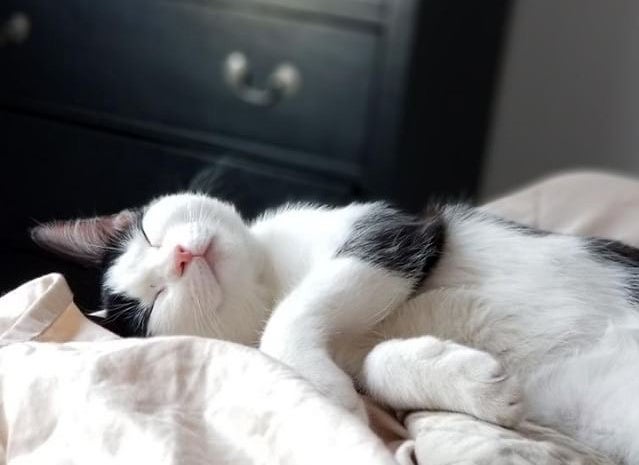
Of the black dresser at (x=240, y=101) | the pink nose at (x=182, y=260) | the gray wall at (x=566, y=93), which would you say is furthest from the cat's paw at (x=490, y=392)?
the gray wall at (x=566, y=93)

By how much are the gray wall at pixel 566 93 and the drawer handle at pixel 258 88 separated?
631 mm

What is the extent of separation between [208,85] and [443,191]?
0.55 metres

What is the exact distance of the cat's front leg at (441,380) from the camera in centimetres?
77

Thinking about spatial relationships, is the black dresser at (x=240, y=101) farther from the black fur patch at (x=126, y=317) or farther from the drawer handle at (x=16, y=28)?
the black fur patch at (x=126, y=317)

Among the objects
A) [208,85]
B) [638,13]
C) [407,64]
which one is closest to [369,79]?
[407,64]

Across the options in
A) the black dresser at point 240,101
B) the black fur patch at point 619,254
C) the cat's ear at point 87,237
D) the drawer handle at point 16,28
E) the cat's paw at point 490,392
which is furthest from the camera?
the drawer handle at point 16,28

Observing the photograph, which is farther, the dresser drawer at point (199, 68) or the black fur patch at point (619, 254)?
the dresser drawer at point (199, 68)

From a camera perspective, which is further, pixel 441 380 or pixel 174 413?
pixel 441 380

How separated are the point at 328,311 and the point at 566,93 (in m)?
1.48

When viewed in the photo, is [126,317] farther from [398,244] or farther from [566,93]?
[566,93]

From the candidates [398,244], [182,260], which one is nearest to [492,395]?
[398,244]

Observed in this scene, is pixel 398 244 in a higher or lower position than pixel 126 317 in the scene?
higher

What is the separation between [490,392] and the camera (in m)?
0.77

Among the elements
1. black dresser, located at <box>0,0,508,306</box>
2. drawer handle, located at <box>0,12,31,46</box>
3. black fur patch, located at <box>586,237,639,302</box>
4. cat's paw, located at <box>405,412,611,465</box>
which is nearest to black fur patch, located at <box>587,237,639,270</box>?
black fur patch, located at <box>586,237,639,302</box>
